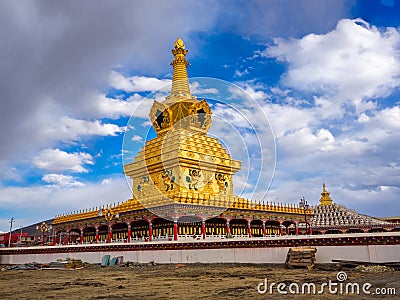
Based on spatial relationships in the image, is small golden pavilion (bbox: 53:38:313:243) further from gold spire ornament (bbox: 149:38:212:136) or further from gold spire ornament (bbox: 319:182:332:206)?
gold spire ornament (bbox: 319:182:332:206)

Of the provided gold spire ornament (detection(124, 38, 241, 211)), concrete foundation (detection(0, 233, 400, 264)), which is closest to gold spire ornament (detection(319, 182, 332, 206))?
gold spire ornament (detection(124, 38, 241, 211))

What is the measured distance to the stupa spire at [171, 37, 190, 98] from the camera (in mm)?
49688

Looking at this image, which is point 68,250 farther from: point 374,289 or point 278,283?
point 374,289

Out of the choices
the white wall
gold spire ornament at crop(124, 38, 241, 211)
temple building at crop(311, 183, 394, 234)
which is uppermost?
gold spire ornament at crop(124, 38, 241, 211)

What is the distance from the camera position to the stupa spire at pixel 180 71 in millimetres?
49688

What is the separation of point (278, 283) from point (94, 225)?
102 ft

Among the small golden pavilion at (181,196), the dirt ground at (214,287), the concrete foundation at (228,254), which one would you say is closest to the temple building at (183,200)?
the small golden pavilion at (181,196)

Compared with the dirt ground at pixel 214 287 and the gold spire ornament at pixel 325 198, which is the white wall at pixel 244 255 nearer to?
the dirt ground at pixel 214 287

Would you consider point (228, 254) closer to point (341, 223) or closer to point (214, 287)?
point (214, 287)

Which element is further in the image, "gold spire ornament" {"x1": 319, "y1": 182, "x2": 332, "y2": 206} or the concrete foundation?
"gold spire ornament" {"x1": 319, "y1": 182, "x2": 332, "y2": 206}

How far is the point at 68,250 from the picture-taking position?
33.4 meters

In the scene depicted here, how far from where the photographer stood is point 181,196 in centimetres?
3384

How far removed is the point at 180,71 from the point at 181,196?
74.1ft

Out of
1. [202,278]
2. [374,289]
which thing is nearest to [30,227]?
[202,278]
